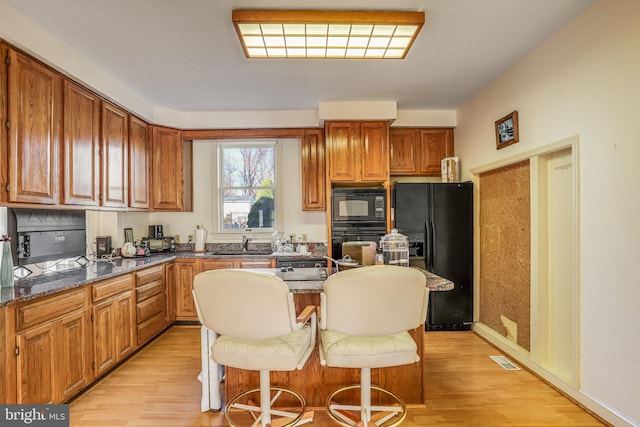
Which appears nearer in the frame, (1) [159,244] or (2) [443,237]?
(2) [443,237]

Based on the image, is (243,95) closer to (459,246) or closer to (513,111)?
(513,111)

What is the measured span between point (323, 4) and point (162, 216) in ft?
11.8

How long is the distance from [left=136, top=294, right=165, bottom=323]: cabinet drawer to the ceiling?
2281mm

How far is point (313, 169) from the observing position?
4.26 m

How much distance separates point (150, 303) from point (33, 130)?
1944 millimetres

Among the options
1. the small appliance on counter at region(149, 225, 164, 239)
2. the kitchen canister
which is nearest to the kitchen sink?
the kitchen canister

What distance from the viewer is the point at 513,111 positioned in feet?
9.81

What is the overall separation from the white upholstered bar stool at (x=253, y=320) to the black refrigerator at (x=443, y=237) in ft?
7.71

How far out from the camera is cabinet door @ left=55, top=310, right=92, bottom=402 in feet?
7.13

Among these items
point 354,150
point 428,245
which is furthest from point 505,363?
point 354,150

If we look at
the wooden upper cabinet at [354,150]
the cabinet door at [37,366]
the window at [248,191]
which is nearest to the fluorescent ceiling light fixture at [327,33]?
the wooden upper cabinet at [354,150]

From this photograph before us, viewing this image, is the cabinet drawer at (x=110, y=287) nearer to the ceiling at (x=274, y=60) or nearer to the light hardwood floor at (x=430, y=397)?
the light hardwood floor at (x=430, y=397)

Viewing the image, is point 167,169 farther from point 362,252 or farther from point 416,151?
point 416,151

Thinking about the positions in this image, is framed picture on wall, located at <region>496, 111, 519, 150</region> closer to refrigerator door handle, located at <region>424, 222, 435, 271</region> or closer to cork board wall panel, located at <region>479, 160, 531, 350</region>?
cork board wall panel, located at <region>479, 160, 531, 350</region>
